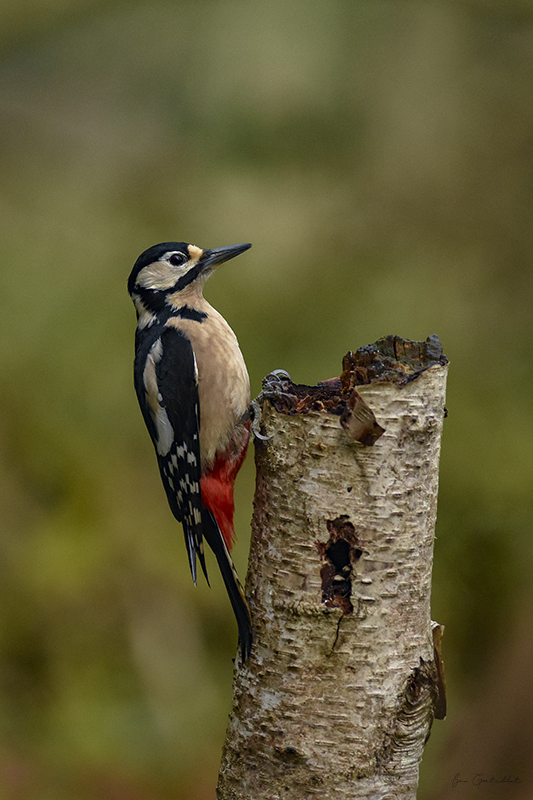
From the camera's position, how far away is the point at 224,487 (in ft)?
7.91

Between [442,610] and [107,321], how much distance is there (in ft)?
6.61

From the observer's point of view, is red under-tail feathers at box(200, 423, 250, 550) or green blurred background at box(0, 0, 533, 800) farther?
green blurred background at box(0, 0, 533, 800)

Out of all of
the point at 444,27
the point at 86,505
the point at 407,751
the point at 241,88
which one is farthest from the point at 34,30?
the point at 407,751

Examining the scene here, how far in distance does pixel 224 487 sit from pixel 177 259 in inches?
30.7

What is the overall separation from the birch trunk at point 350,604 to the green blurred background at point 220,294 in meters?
1.52

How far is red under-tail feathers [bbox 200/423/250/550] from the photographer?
2318 mm

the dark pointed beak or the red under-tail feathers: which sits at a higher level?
the dark pointed beak

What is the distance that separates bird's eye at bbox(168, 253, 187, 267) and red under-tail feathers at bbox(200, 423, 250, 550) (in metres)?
0.62

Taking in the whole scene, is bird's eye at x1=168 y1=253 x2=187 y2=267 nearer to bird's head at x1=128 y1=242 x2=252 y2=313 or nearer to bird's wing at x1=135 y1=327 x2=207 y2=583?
bird's head at x1=128 y1=242 x2=252 y2=313
